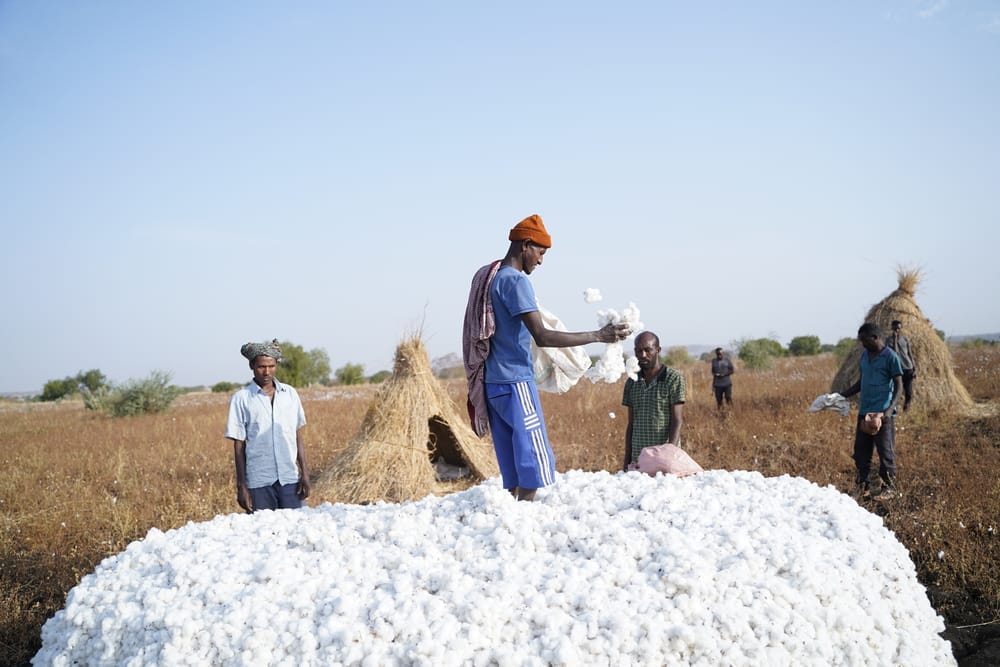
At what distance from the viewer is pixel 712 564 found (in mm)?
2725

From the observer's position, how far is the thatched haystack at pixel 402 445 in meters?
6.63

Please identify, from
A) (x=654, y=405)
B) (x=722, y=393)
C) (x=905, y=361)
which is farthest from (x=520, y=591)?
(x=722, y=393)

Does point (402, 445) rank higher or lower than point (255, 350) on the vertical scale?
lower

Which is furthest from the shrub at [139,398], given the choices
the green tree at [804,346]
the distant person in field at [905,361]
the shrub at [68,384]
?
the green tree at [804,346]

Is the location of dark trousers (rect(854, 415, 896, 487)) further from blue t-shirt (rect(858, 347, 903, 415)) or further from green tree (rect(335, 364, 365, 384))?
green tree (rect(335, 364, 365, 384))

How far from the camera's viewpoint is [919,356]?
9.90m

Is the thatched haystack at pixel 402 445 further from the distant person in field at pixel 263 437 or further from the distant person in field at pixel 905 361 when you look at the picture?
the distant person in field at pixel 905 361

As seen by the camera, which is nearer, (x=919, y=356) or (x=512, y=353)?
(x=512, y=353)

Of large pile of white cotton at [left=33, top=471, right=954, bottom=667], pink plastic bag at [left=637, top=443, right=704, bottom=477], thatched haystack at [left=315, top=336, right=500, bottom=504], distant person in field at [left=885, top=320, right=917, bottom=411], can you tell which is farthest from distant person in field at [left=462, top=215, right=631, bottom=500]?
distant person in field at [left=885, top=320, right=917, bottom=411]

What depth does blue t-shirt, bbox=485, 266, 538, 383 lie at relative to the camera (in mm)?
3240

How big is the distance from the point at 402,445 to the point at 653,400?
3.37 meters

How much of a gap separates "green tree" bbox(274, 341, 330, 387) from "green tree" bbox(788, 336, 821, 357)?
2318cm

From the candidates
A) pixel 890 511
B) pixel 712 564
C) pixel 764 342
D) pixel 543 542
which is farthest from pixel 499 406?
pixel 764 342

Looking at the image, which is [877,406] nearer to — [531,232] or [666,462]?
[666,462]
